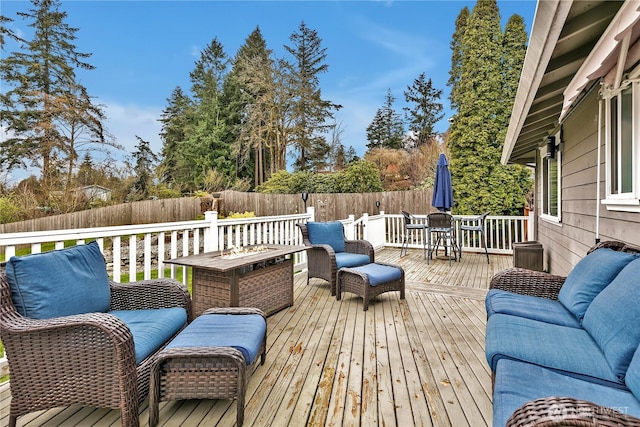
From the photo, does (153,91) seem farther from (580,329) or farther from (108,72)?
(580,329)

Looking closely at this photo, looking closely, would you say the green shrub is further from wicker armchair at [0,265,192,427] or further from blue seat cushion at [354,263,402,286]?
blue seat cushion at [354,263,402,286]

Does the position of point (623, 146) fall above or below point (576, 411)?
above

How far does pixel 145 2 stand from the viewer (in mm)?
14156

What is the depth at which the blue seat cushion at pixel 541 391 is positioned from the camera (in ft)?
3.95

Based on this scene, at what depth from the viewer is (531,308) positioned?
7.48 ft

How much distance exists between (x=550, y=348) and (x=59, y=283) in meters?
2.66

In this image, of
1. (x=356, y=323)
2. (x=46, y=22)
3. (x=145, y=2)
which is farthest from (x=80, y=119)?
(x=356, y=323)

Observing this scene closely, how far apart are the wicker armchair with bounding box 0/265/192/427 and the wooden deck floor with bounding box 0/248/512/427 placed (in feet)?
0.76

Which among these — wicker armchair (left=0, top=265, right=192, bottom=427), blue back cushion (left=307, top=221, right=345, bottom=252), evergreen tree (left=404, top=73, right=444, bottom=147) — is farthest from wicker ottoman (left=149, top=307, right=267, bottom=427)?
evergreen tree (left=404, top=73, right=444, bottom=147)

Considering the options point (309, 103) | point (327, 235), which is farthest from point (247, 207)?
point (327, 235)

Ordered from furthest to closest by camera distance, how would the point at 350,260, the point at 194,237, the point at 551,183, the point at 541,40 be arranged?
the point at 551,183, the point at 350,260, the point at 194,237, the point at 541,40

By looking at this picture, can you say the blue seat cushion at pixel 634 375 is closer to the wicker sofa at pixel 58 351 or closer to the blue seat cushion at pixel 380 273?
the wicker sofa at pixel 58 351

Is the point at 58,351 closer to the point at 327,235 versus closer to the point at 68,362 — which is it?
the point at 68,362

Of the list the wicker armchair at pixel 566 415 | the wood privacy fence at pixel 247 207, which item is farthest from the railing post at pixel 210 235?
the wood privacy fence at pixel 247 207
